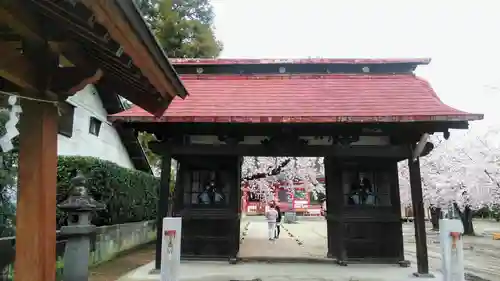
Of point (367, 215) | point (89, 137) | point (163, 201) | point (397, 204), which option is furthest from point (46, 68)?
point (89, 137)

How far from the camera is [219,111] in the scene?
27.4 ft

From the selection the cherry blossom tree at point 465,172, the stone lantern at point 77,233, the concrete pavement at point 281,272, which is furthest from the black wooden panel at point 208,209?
the cherry blossom tree at point 465,172

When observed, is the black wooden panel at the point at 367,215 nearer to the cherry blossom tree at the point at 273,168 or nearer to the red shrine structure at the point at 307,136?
the red shrine structure at the point at 307,136

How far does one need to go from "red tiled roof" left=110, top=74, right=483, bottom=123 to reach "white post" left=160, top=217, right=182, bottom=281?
208 cm

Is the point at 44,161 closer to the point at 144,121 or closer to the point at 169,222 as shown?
the point at 169,222

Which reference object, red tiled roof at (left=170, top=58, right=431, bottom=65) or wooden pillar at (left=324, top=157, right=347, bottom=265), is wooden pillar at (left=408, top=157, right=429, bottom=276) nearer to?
wooden pillar at (left=324, top=157, right=347, bottom=265)

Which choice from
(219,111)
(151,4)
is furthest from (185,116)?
(151,4)

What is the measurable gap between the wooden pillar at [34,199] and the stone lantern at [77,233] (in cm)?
202

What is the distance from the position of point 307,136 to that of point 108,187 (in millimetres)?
5199

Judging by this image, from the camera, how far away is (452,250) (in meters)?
6.88

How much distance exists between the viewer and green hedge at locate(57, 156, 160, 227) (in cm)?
921

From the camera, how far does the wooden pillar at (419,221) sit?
8.06m

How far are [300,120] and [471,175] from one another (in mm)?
14141

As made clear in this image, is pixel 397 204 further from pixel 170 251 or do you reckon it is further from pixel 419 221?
pixel 170 251
